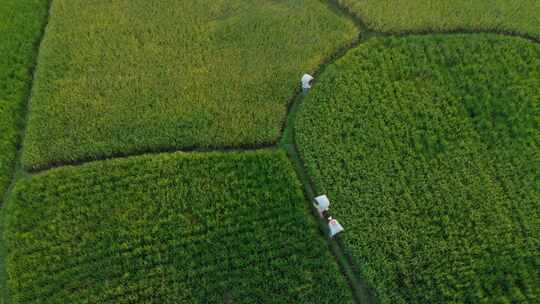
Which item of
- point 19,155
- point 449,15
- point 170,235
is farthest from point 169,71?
point 449,15

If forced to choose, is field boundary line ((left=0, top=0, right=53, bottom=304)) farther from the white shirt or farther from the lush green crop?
the white shirt

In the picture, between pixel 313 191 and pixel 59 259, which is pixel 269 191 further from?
pixel 59 259

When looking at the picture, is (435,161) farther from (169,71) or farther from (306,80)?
(169,71)

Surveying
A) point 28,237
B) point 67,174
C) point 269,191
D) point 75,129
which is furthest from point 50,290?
point 269,191

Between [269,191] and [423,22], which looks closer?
[269,191]

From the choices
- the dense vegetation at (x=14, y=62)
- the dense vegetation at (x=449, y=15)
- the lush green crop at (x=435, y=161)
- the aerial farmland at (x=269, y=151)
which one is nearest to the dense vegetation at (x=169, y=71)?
the aerial farmland at (x=269, y=151)

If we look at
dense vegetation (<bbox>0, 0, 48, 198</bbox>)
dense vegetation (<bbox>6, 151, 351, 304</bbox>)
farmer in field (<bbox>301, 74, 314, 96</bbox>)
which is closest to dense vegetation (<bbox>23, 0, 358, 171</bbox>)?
farmer in field (<bbox>301, 74, 314, 96</bbox>)
